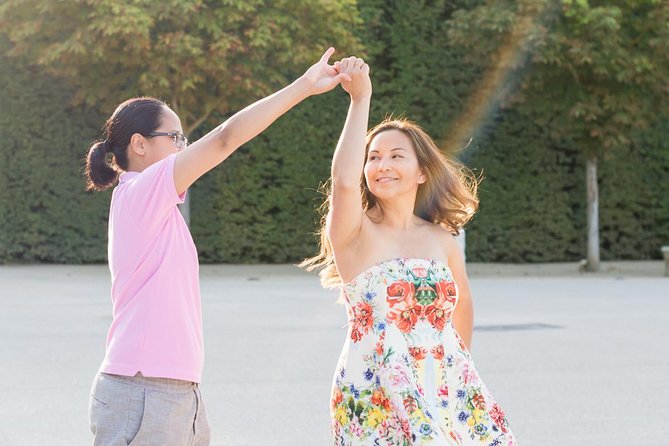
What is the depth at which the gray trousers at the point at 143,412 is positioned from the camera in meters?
3.22

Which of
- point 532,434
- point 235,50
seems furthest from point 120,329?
point 235,50

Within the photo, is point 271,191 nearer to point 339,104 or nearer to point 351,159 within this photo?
point 339,104

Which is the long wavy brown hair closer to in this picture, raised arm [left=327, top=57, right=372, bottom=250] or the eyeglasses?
raised arm [left=327, top=57, right=372, bottom=250]

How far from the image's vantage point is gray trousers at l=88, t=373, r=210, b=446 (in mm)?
3219

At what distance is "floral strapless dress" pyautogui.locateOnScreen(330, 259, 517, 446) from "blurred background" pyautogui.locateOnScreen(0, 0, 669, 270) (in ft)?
48.3

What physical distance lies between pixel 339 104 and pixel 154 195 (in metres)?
19.5

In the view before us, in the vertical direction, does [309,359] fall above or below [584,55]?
below

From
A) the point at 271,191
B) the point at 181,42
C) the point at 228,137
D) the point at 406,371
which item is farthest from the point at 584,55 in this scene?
the point at 228,137

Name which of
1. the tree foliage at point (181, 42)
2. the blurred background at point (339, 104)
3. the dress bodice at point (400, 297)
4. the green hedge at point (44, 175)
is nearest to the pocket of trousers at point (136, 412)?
the dress bodice at point (400, 297)

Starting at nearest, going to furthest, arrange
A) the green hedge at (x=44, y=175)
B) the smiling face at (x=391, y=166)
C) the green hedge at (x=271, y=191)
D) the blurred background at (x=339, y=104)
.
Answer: the smiling face at (x=391, y=166)
the blurred background at (x=339, y=104)
the green hedge at (x=44, y=175)
the green hedge at (x=271, y=191)

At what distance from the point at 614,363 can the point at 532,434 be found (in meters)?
2.90

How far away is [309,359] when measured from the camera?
9.32 m

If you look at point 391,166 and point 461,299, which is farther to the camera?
point 461,299

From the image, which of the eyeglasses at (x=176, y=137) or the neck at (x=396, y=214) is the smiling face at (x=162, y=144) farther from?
the neck at (x=396, y=214)
